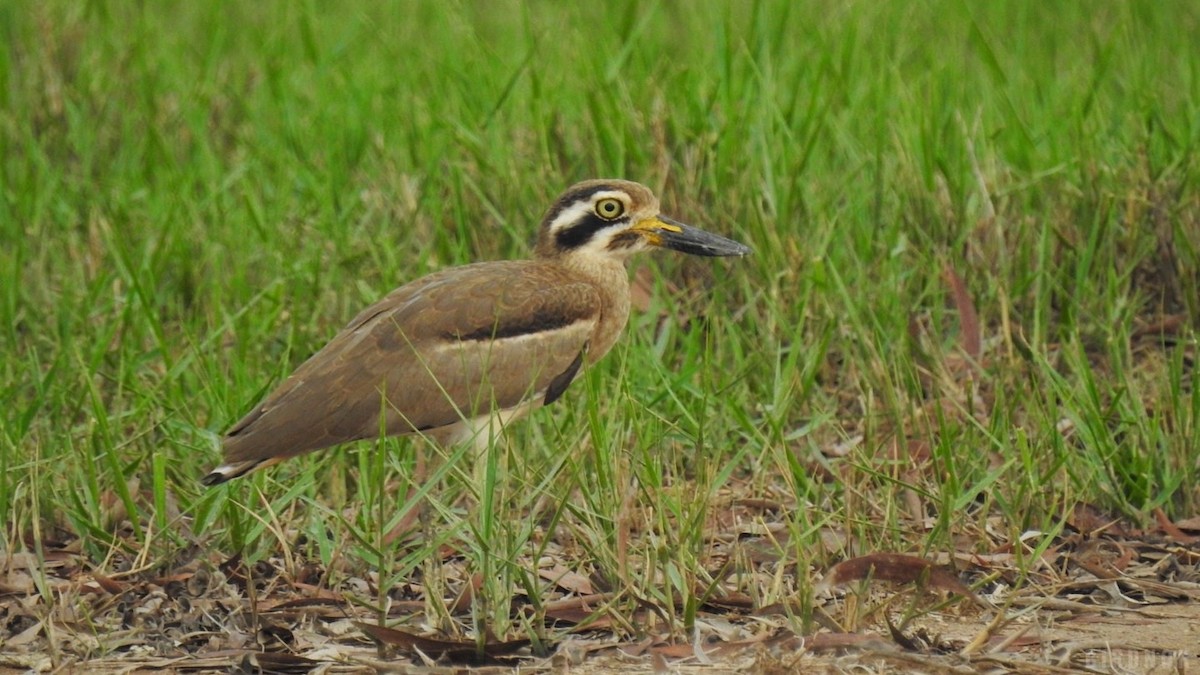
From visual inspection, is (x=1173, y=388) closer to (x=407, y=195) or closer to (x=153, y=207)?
(x=407, y=195)

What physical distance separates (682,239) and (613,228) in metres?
0.25

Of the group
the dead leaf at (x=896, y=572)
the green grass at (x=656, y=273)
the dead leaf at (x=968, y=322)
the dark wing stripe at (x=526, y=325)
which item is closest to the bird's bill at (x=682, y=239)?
the green grass at (x=656, y=273)

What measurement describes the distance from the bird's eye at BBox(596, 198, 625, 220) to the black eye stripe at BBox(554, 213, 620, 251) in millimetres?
17

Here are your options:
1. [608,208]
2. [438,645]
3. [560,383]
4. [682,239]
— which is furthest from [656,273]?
[438,645]

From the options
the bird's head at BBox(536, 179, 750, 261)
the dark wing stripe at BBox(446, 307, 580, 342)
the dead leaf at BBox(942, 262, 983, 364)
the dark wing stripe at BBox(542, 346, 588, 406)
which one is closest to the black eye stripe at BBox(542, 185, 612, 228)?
the bird's head at BBox(536, 179, 750, 261)

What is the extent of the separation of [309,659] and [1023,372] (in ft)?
9.34

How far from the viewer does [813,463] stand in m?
5.71

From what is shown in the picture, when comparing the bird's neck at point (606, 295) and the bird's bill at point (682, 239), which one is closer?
the bird's neck at point (606, 295)

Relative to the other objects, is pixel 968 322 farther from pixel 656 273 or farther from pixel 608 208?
pixel 608 208

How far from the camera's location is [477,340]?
5.68 metres

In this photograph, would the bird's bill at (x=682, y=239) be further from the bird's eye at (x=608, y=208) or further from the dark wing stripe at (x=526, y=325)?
the dark wing stripe at (x=526, y=325)

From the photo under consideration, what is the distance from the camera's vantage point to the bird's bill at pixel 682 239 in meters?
6.07

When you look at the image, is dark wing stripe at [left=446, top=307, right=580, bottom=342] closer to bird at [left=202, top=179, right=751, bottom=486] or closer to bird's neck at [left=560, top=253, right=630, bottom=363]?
bird at [left=202, top=179, right=751, bottom=486]

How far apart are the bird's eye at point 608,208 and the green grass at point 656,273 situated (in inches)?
18.0
